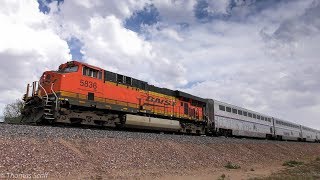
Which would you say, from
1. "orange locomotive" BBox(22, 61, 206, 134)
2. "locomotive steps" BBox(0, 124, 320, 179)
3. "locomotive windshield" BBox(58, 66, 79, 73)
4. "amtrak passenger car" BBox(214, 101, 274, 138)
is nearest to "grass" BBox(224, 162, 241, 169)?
"locomotive steps" BBox(0, 124, 320, 179)

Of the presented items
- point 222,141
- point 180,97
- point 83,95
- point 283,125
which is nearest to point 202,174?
point 83,95

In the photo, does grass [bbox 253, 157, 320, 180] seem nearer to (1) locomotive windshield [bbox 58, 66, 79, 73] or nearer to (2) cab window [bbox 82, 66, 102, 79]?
(2) cab window [bbox 82, 66, 102, 79]

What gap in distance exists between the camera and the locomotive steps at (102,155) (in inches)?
435

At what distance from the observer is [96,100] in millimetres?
18531

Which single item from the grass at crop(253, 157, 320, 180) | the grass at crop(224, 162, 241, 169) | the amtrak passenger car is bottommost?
the grass at crop(253, 157, 320, 180)

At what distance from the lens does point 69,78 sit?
17250 millimetres

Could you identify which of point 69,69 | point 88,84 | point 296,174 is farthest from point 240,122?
point 69,69

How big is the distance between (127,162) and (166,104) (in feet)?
38.4

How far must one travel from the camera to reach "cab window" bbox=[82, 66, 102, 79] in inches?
718

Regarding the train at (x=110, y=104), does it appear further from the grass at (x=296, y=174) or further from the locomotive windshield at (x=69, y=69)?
the grass at (x=296, y=174)

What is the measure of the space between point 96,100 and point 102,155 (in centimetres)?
554

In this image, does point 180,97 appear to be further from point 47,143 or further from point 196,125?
point 47,143

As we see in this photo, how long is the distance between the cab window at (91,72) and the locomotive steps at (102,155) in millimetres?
3897

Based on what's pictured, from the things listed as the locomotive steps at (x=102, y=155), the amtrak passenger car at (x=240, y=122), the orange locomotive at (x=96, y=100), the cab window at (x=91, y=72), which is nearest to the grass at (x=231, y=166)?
the locomotive steps at (x=102, y=155)
